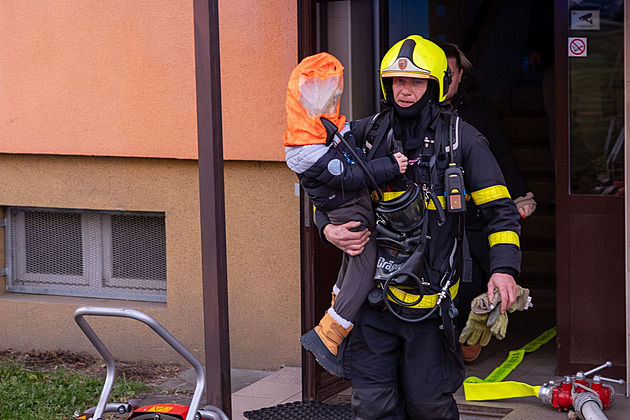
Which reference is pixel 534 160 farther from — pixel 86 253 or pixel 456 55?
pixel 86 253

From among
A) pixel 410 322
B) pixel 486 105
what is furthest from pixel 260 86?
pixel 410 322

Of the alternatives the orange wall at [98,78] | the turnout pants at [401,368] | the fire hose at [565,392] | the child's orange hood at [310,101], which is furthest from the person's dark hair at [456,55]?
the turnout pants at [401,368]

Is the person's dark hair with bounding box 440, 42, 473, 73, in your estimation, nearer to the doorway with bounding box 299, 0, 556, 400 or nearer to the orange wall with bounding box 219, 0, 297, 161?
the doorway with bounding box 299, 0, 556, 400

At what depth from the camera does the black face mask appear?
4242mm

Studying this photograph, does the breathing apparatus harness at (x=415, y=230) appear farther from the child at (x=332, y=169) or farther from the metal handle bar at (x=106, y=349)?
the metal handle bar at (x=106, y=349)

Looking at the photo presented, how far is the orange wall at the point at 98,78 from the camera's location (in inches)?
258

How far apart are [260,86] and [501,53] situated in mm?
4961

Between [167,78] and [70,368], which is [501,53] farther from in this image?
[70,368]

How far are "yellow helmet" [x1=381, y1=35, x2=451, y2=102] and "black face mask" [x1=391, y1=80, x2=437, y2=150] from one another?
0.06 m

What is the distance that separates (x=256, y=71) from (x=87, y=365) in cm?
251

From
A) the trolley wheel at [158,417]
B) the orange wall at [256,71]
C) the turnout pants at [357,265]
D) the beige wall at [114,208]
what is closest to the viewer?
the trolley wheel at [158,417]

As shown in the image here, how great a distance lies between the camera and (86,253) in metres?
7.29

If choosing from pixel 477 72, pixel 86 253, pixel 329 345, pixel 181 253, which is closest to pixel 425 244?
pixel 329 345

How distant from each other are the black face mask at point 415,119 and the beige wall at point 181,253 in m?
2.14
